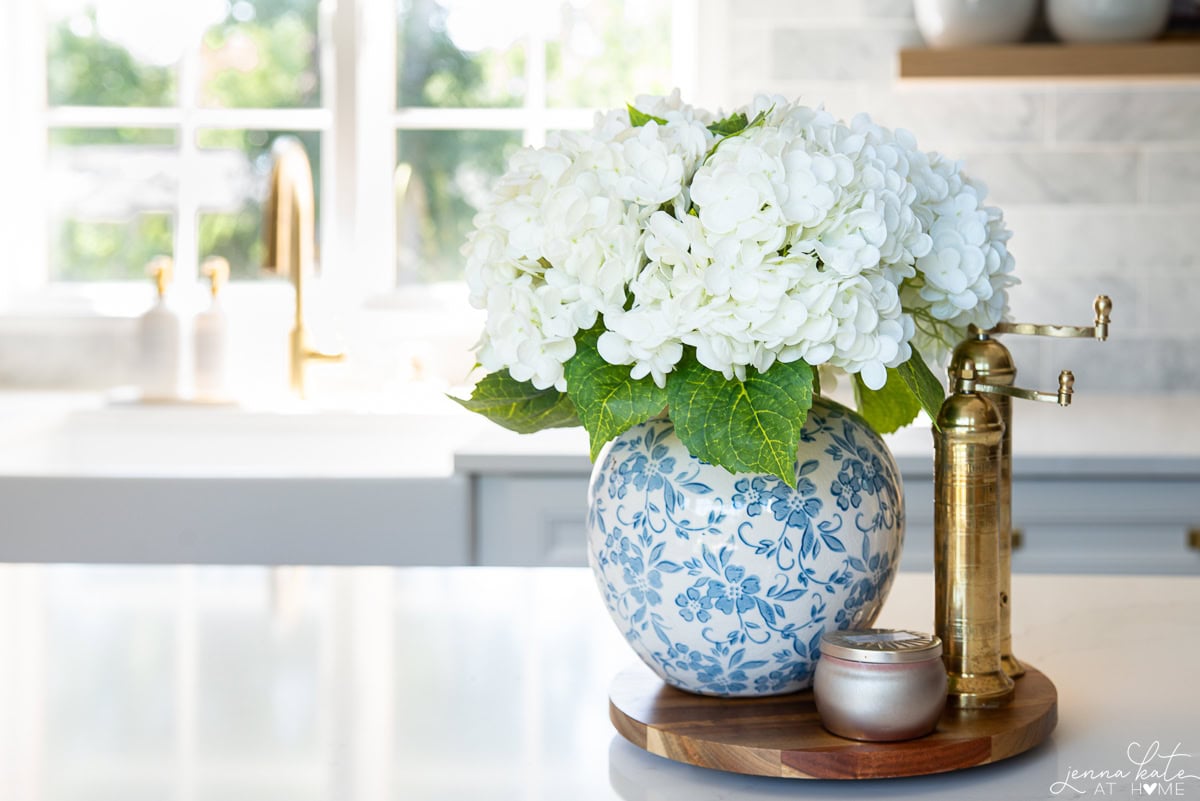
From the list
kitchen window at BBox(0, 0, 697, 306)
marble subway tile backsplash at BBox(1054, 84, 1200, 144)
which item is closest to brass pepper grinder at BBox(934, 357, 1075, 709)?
marble subway tile backsplash at BBox(1054, 84, 1200, 144)

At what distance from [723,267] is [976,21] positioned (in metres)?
1.82

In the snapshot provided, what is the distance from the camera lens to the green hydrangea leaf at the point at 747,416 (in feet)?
2.29

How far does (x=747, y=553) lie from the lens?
75cm

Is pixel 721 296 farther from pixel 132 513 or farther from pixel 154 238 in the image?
pixel 154 238

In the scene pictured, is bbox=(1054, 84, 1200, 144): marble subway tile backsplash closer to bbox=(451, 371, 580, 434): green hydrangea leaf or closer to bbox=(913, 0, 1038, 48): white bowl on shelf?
bbox=(913, 0, 1038, 48): white bowl on shelf

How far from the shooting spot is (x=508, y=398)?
809 mm

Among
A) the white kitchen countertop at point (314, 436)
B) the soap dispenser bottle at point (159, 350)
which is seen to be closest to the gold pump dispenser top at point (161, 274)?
the soap dispenser bottle at point (159, 350)

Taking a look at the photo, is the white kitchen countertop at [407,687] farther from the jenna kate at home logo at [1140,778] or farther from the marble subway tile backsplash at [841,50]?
the marble subway tile backsplash at [841,50]

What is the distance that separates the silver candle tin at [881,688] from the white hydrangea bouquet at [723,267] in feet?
0.33

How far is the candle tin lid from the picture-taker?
70 centimetres

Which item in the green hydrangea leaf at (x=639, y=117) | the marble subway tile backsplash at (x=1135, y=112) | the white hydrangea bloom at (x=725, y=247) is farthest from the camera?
the marble subway tile backsplash at (x=1135, y=112)

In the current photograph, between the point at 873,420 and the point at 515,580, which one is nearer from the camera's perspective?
the point at 873,420

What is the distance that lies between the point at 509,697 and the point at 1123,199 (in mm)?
2018

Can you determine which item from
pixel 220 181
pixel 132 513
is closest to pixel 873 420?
pixel 132 513
